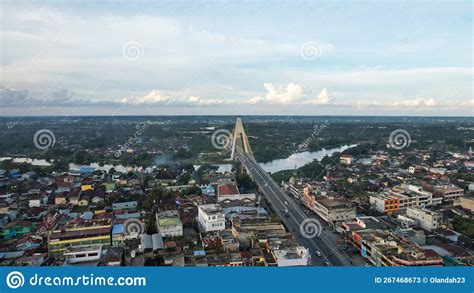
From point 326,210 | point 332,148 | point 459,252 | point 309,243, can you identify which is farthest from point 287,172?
point 332,148

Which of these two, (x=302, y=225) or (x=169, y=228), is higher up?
(x=169, y=228)

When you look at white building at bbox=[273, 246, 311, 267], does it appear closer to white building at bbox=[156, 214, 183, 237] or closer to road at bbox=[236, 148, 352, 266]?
road at bbox=[236, 148, 352, 266]

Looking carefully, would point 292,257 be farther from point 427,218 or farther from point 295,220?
point 427,218

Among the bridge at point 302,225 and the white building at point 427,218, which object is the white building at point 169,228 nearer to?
the bridge at point 302,225

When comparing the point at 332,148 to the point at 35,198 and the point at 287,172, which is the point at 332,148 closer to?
the point at 287,172

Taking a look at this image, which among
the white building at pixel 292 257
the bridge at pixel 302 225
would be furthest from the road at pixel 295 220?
the white building at pixel 292 257

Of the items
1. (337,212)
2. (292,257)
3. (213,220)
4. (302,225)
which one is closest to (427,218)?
(337,212)
